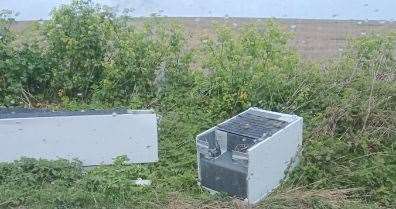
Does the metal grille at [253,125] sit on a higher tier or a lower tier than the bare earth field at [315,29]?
lower

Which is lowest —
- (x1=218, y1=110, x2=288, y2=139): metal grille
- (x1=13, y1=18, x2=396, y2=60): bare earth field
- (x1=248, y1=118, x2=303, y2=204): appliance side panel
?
(x1=248, y1=118, x2=303, y2=204): appliance side panel

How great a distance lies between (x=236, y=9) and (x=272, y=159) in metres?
3.42

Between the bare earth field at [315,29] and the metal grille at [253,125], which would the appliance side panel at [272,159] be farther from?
the bare earth field at [315,29]

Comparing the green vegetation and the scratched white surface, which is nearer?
the green vegetation

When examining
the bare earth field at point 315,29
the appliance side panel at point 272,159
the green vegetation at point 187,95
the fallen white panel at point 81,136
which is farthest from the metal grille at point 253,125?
the bare earth field at point 315,29

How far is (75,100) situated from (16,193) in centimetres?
163

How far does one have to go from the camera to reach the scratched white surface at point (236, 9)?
7227 mm

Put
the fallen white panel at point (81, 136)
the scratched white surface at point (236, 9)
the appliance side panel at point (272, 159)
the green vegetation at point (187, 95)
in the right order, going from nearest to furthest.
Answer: the appliance side panel at point (272, 159) < the green vegetation at point (187, 95) < the fallen white panel at point (81, 136) < the scratched white surface at point (236, 9)

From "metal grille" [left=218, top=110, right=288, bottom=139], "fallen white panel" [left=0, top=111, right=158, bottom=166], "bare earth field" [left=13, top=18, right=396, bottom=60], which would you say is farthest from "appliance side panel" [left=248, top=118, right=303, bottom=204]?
"bare earth field" [left=13, top=18, right=396, bottom=60]

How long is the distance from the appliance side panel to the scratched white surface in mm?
3067

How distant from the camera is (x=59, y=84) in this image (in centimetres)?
567

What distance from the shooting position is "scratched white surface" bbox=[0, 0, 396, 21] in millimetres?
7227

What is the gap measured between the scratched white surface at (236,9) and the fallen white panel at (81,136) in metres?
2.70

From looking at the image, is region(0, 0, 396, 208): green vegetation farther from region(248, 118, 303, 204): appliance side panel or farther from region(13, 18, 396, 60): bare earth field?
region(13, 18, 396, 60): bare earth field
